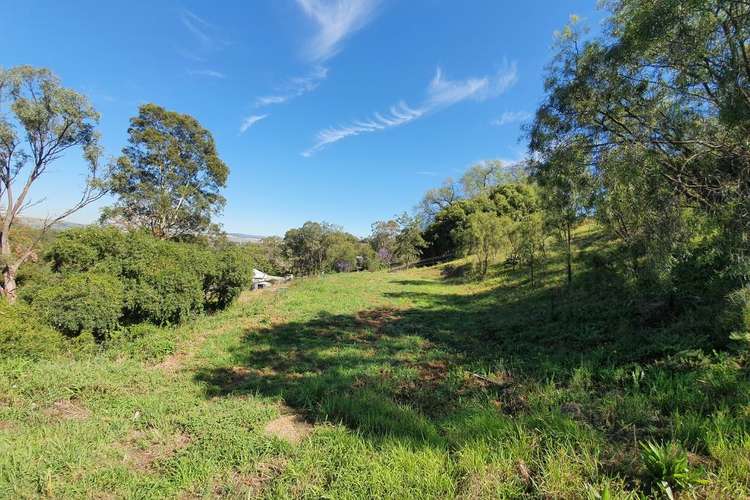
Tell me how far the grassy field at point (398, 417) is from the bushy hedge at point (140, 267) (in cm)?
136

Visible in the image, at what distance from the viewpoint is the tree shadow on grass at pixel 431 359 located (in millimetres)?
3572

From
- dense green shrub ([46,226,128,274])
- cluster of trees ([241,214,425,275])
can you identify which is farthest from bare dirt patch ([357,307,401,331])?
cluster of trees ([241,214,425,275])

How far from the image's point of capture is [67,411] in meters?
3.60

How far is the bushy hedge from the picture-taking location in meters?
6.57

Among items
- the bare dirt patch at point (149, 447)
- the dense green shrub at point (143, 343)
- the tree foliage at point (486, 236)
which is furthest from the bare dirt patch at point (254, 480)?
the tree foliage at point (486, 236)

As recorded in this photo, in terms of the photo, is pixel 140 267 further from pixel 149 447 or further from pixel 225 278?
pixel 149 447

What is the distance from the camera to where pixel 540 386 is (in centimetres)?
386

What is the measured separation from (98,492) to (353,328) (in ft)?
19.5

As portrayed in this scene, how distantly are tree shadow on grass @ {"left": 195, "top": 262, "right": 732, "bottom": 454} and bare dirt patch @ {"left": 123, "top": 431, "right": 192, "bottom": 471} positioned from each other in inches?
45.1

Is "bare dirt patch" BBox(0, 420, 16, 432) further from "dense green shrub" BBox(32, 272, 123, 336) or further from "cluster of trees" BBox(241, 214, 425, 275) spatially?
"cluster of trees" BBox(241, 214, 425, 275)

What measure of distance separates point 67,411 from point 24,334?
7.07 feet

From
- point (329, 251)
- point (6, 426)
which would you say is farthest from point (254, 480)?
point (329, 251)

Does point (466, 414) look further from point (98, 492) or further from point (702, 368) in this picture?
point (98, 492)

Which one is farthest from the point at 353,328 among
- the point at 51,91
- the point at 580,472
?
the point at 51,91
